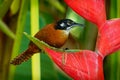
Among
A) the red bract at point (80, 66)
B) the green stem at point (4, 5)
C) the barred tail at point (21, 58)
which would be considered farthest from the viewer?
the green stem at point (4, 5)

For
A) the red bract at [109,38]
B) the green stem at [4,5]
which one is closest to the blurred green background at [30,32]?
the green stem at [4,5]

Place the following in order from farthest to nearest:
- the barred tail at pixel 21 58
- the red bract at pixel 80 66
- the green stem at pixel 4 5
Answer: the green stem at pixel 4 5 → the barred tail at pixel 21 58 → the red bract at pixel 80 66

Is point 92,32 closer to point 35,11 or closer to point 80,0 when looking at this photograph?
point 35,11

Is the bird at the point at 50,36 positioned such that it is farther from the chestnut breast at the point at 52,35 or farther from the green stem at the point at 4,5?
the green stem at the point at 4,5

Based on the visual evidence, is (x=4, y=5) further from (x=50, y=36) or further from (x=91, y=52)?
(x=91, y=52)

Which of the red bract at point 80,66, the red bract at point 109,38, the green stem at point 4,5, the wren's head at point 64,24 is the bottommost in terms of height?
the red bract at point 80,66

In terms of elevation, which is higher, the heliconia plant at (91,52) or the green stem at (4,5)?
the green stem at (4,5)

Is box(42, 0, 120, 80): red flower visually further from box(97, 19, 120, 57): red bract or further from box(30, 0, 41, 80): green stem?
box(30, 0, 41, 80): green stem

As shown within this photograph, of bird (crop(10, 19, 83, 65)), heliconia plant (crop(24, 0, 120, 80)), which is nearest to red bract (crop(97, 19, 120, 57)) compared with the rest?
heliconia plant (crop(24, 0, 120, 80))
